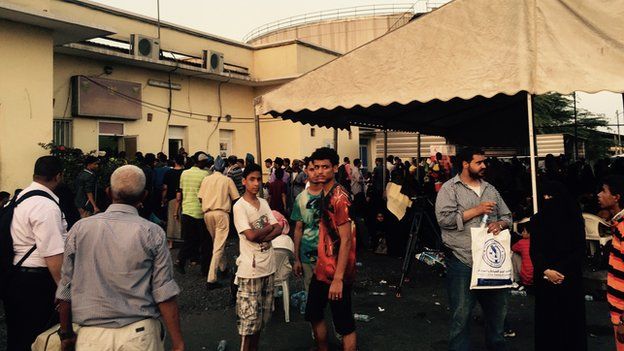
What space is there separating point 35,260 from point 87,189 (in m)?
6.16

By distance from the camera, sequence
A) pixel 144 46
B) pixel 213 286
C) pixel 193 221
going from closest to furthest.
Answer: pixel 213 286 → pixel 193 221 → pixel 144 46

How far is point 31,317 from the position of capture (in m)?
3.40

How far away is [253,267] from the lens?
4129 millimetres

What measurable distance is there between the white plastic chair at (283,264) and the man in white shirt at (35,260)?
2557 mm

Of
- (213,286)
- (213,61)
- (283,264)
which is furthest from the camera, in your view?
(213,61)

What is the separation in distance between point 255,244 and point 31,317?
179 cm

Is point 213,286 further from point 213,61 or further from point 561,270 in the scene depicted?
point 213,61

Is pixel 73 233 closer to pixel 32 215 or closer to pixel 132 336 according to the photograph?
pixel 132 336

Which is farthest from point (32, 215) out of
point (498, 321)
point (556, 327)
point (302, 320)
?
point (556, 327)

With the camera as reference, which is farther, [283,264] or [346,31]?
[346,31]

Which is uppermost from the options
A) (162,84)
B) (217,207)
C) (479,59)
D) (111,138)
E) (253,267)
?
(162,84)

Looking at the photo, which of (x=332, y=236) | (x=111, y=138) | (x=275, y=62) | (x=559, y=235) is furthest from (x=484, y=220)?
(x=275, y=62)

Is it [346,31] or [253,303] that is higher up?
[346,31]

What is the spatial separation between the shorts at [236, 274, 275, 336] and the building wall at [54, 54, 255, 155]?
11.1m
